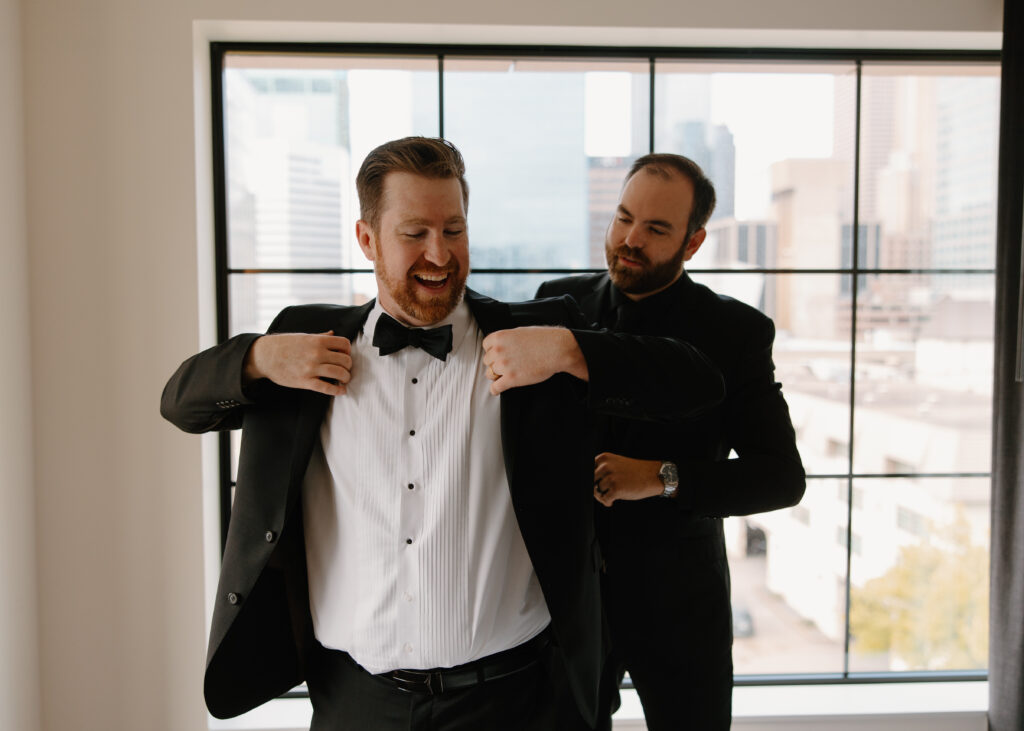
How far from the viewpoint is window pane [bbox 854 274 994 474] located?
9.27 ft

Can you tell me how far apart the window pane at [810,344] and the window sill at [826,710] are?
0.98m

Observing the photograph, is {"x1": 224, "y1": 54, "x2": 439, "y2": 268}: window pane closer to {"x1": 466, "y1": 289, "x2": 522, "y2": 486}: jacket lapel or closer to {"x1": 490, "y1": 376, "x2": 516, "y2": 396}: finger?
{"x1": 466, "y1": 289, "x2": 522, "y2": 486}: jacket lapel

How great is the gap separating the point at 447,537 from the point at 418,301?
1.55ft

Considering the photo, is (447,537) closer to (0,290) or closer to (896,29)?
(0,290)

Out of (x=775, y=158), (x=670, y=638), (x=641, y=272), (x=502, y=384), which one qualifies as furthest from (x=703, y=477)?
(x=775, y=158)

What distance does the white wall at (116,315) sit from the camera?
233 centimetres

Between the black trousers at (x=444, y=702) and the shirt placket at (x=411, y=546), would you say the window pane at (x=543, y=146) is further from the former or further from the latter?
the black trousers at (x=444, y=702)

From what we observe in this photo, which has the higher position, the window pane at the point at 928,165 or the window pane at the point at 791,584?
the window pane at the point at 928,165

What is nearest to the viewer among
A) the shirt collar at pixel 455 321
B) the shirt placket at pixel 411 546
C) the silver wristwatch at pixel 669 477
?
the shirt placket at pixel 411 546

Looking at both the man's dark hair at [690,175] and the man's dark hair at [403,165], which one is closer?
the man's dark hair at [403,165]

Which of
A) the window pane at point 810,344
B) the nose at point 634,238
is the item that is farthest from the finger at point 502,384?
the window pane at point 810,344

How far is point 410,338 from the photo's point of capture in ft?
4.77

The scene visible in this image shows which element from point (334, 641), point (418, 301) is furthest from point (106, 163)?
point (334, 641)

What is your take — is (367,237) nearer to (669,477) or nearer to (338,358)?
(338,358)
